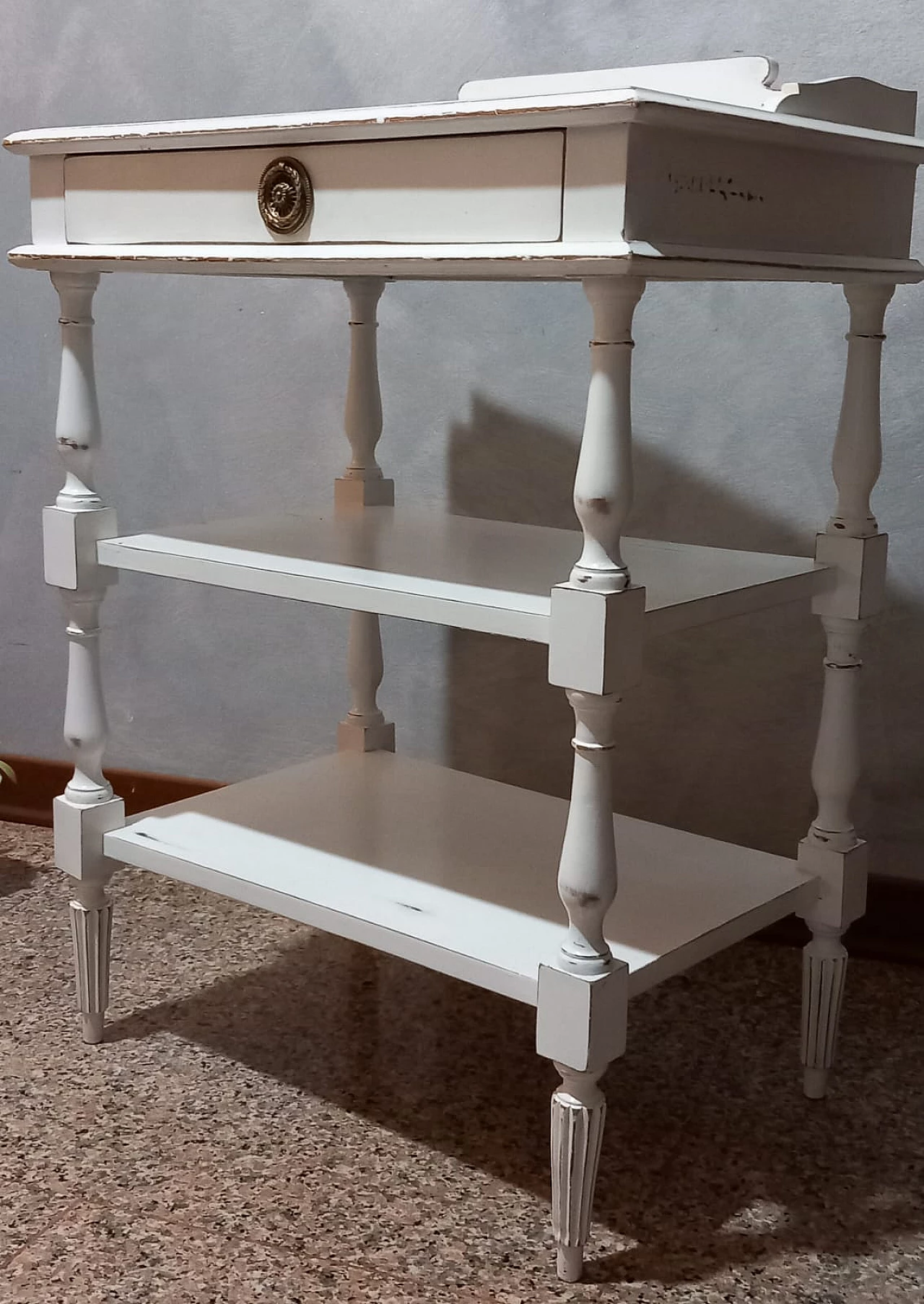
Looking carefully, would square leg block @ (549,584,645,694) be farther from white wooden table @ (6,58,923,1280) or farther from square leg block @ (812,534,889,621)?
square leg block @ (812,534,889,621)

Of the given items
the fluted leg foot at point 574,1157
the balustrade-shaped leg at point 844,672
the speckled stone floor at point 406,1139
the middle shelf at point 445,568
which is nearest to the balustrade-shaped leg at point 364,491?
the middle shelf at point 445,568

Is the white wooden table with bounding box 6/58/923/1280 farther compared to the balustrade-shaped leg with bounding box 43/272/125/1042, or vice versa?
the balustrade-shaped leg with bounding box 43/272/125/1042

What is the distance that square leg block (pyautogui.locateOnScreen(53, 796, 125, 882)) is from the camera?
1.44m

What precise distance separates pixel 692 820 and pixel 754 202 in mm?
851

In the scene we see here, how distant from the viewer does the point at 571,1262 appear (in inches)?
44.5

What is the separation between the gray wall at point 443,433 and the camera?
62.4 inches

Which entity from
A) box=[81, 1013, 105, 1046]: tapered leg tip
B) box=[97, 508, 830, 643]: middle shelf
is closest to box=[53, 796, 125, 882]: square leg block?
box=[81, 1013, 105, 1046]: tapered leg tip

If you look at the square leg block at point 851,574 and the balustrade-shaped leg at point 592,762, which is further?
the square leg block at point 851,574

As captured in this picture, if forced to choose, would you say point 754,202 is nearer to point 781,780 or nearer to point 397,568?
point 397,568

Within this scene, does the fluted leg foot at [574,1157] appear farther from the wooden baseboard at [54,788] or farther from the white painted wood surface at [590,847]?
the wooden baseboard at [54,788]

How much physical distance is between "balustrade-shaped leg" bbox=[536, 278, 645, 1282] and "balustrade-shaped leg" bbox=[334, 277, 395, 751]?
0.62 metres

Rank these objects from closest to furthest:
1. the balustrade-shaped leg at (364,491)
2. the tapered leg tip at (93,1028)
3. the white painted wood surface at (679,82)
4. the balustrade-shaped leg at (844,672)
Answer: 1. the white painted wood surface at (679,82)
2. the balustrade-shaped leg at (844,672)
3. the tapered leg tip at (93,1028)
4. the balustrade-shaped leg at (364,491)

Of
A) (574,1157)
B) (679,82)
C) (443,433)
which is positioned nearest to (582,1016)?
(574,1157)

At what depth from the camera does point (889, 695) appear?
1.61 metres
